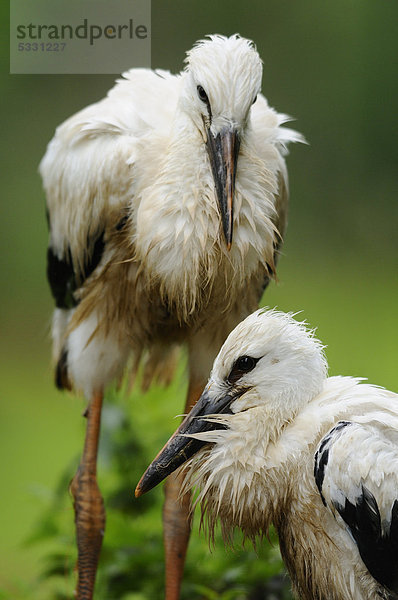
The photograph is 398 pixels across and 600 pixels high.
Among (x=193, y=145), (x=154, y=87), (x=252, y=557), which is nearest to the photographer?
(x=193, y=145)

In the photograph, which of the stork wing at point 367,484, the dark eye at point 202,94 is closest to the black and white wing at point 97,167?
the dark eye at point 202,94

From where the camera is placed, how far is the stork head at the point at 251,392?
172 cm

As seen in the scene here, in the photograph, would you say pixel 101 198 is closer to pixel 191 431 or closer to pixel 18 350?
pixel 191 431

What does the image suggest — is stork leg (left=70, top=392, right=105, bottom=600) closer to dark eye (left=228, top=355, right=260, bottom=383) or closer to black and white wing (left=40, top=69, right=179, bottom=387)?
black and white wing (left=40, top=69, right=179, bottom=387)

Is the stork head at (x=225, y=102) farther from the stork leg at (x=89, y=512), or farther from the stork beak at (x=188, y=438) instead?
the stork leg at (x=89, y=512)

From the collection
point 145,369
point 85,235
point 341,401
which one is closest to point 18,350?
point 145,369

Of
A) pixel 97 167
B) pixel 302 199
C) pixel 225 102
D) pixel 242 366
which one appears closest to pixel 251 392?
pixel 242 366

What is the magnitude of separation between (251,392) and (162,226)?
43 centimetres

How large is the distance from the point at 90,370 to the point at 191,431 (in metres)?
0.63

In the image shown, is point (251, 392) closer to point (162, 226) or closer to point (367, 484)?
point (367, 484)

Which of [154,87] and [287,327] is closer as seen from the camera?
[287,327]

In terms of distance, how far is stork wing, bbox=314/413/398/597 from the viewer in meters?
1.60

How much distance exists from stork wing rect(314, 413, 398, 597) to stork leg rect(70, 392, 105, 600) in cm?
88

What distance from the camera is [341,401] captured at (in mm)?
1727
